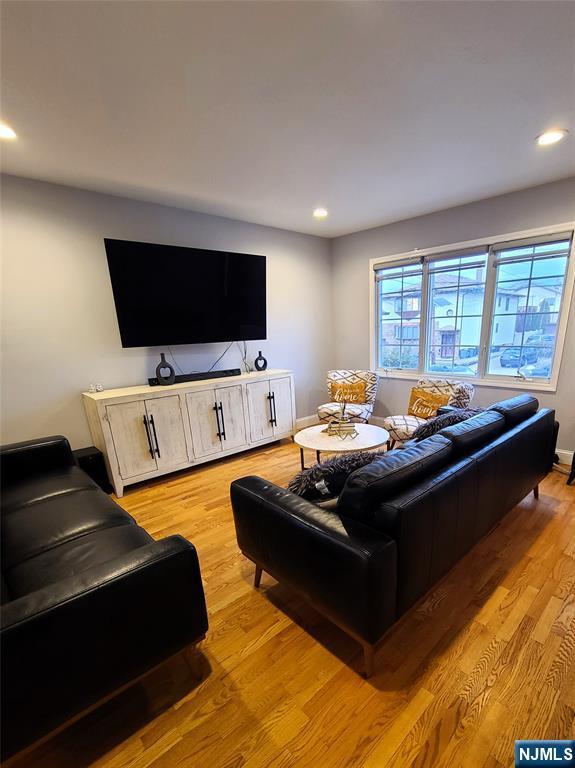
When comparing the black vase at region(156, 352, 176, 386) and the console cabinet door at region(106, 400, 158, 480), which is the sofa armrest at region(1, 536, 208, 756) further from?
the black vase at region(156, 352, 176, 386)

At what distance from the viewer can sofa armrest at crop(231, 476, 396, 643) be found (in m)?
1.13

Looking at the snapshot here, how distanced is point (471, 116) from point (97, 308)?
3045mm

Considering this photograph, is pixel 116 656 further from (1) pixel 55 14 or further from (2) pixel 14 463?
(1) pixel 55 14

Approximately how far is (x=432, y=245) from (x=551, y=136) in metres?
1.53

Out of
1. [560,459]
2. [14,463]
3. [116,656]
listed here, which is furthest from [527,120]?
[14,463]

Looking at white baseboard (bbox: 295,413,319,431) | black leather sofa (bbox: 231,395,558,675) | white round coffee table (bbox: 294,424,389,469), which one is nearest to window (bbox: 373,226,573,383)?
white baseboard (bbox: 295,413,319,431)

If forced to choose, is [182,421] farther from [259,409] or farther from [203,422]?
[259,409]

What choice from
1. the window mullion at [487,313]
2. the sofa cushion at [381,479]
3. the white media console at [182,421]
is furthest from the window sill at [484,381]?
the sofa cushion at [381,479]

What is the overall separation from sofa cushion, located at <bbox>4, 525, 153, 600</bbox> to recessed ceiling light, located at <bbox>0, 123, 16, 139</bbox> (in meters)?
2.23

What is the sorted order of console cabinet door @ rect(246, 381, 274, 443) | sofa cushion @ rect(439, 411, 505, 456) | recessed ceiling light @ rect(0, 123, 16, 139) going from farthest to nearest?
console cabinet door @ rect(246, 381, 274, 443) → recessed ceiling light @ rect(0, 123, 16, 139) → sofa cushion @ rect(439, 411, 505, 456)

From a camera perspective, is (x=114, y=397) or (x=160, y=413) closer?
(x=114, y=397)

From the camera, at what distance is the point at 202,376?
10.9ft

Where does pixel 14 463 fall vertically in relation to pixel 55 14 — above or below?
below

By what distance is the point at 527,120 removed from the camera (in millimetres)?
1903
